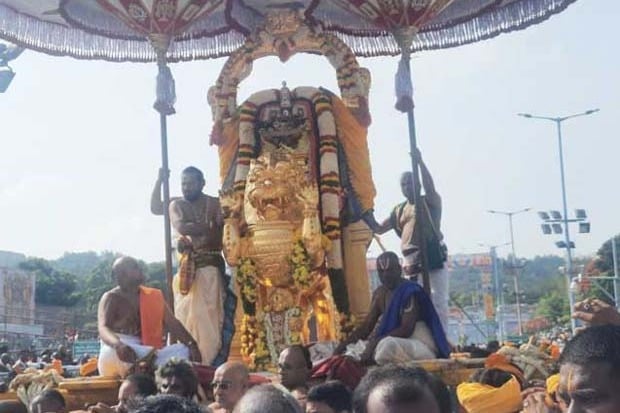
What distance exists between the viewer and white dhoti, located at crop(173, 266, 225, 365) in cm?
934

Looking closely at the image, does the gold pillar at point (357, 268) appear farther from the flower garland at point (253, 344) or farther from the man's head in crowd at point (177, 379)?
the man's head in crowd at point (177, 379)

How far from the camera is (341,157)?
35.1ft

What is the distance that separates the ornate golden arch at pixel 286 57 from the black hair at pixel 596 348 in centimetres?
844

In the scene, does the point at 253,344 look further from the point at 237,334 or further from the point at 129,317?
the point at 129,317

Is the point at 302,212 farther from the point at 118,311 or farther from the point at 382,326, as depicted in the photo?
the point at 118,311

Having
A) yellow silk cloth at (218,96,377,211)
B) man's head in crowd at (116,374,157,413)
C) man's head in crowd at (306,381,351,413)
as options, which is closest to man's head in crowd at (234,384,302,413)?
man's head in crowd at (306,381,351,413)

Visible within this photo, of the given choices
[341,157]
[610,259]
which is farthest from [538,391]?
[610,259]

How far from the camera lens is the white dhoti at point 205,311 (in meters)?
9.34

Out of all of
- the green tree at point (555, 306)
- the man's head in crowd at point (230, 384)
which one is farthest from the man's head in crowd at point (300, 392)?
the green tree at point (555, 306)

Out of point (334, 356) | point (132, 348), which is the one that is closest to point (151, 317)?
point (132, 348)

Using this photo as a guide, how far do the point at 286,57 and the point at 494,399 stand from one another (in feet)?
23.1

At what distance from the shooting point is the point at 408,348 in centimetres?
792

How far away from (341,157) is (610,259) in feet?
142

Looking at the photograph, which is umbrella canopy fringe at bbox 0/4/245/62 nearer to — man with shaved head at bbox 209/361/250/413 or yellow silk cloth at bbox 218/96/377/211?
yellow silk cloth at bbox 218/96/377/211
